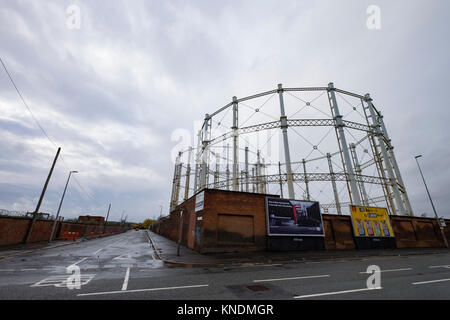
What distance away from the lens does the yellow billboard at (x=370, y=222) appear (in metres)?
19.0

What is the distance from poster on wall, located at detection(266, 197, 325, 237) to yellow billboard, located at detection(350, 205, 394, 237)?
4920 mm

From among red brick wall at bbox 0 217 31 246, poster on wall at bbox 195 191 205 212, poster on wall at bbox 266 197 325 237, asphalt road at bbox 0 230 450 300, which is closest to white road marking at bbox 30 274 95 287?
asphalt road at bbox 0 230 450 300

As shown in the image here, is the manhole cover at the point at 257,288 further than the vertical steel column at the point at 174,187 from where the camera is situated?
No

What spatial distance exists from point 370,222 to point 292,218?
32.3 ft

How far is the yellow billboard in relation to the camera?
62.2ft

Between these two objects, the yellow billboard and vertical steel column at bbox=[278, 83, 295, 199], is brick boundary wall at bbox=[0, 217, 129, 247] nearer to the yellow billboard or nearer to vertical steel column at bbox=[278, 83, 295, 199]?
vertical steel column at bbox=[278, 83, 295, 199]

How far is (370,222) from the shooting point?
770 inches

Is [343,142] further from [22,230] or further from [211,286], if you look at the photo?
[22,230]

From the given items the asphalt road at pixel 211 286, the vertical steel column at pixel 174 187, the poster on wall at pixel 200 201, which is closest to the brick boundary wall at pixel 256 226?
the poster on wall at pixel 200 201

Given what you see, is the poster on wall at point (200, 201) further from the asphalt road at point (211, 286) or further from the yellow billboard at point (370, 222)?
the yellow billboard at point (370, 222)

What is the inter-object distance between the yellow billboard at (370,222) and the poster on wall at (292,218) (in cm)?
492

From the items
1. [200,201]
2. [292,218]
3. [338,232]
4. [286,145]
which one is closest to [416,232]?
[338,232]
